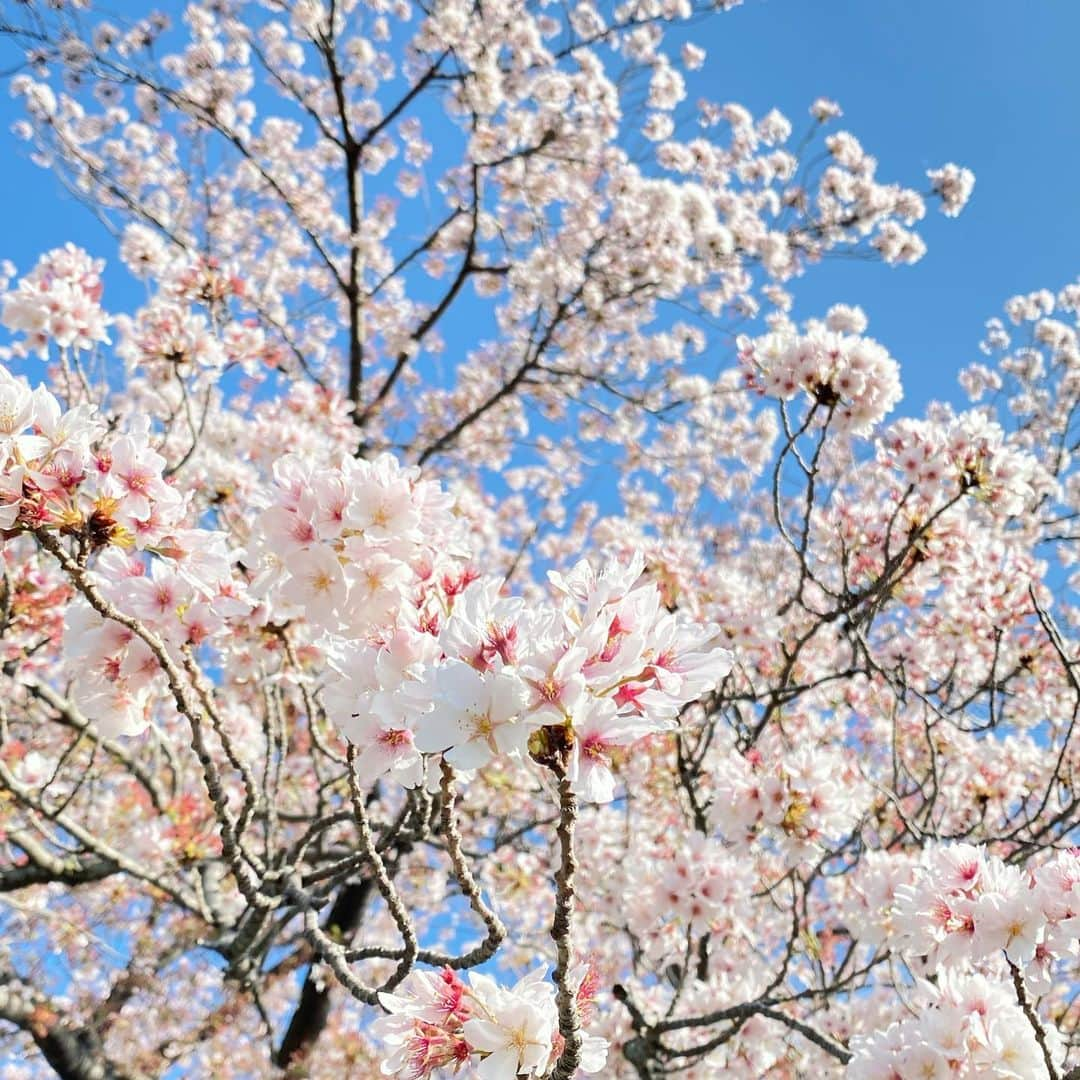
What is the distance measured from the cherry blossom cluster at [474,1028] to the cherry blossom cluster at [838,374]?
2.48m

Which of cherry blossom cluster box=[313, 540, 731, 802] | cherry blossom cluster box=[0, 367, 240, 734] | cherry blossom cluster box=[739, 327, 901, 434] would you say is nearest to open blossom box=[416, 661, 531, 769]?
cherry blossom cluster box=[313, 540, 731, 802]

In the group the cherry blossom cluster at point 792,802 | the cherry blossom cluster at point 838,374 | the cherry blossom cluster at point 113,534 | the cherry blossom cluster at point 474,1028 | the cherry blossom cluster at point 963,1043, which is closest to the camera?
the cherry blossom cluster at point 474,1028

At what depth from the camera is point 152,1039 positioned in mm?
7797

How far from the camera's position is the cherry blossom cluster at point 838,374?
3.13m

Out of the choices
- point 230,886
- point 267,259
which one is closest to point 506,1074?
point 230,886

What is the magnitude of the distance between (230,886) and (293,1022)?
1.74 metres

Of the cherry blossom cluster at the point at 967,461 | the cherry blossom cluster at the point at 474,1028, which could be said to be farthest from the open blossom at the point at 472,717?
the cherry blossom cluster at the point at 967,461

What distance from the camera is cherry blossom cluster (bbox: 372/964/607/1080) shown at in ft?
4.17

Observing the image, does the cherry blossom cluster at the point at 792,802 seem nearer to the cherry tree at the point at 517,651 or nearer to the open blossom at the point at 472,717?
the cherry tree at the point at 517,651

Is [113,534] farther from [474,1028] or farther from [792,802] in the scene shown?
[792,802]

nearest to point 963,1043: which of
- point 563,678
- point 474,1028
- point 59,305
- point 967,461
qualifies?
point 474,1028

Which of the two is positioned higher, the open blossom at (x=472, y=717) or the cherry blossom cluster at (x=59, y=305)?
the cherry blossom cluster at (x=59, y=305)

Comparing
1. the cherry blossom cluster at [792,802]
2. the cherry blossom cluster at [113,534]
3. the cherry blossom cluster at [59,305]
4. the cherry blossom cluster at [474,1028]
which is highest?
the cherry blossom cluster at [59,305]

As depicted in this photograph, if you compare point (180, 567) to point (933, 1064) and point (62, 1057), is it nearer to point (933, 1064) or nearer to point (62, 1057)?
point (933, 1064)
